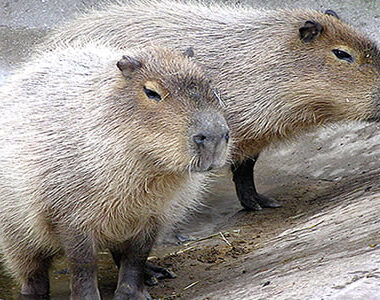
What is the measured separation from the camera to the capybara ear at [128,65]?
4.74 m

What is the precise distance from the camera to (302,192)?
7.57 metres

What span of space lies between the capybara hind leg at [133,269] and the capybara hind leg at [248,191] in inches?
88.7

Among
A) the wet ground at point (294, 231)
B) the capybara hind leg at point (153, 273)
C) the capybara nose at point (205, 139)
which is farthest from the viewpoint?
the capybara hind leg at point (153, 273)

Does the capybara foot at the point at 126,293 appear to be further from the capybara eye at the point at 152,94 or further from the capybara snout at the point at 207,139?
the capybara eye at the point at 152,94

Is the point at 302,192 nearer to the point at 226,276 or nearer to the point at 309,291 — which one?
the point at 226,276

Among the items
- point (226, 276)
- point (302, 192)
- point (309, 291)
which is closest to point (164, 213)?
point (226, 276)

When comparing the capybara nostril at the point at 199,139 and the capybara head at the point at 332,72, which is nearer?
the capybara nostril at the point at 199,139

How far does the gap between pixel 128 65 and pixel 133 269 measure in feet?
4.52

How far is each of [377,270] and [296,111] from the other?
9.99 feet

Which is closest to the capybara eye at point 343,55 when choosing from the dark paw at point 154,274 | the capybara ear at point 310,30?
the capybara ear at point 310,30

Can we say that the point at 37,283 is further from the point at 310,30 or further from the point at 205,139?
the point at 310,30

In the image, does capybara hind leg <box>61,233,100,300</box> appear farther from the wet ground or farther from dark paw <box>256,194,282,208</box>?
dark paw <box>256,194,282,208</box>

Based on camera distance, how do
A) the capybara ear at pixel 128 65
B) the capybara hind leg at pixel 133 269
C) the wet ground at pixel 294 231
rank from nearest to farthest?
the wet ground at pixel 294 231
the capybara ear at pixel 128 65
the capybara hind leg at pixel 133 269

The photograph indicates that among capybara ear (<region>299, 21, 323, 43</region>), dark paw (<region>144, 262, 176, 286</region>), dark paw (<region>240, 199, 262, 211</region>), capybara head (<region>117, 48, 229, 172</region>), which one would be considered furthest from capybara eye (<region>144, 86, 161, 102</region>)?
dark paw (<region>240, 199, 262, 211</region>)
